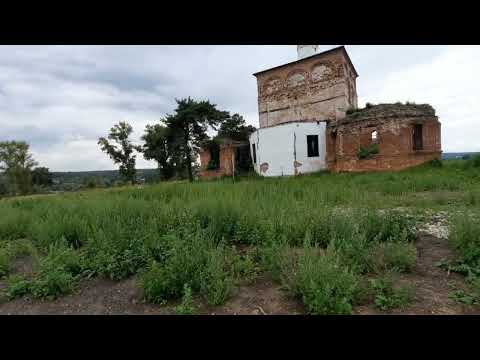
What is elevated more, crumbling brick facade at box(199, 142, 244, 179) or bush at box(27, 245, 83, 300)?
crumbling brick facade at box(199, 142, 244, 179)

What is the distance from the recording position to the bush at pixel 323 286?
1.86 metres

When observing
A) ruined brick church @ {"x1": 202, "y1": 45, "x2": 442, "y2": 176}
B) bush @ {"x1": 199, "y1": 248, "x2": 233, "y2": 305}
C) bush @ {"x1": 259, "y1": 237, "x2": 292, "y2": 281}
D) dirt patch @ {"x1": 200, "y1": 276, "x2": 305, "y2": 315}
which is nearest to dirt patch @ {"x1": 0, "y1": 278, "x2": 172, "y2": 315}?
bush @ {"x1": 199, "y1": 248, "x2": 233, "y2": 305}

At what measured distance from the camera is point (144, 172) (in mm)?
39156

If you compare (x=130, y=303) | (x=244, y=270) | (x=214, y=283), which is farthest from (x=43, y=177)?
(x=214, y=283)

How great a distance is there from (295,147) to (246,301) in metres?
15.7

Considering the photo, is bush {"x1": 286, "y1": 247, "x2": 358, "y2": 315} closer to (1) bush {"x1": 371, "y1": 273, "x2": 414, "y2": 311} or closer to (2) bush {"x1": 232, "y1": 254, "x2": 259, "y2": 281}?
(1) bush {"x1": 371, "y1": 273, "x2": 414, "y2": 311}

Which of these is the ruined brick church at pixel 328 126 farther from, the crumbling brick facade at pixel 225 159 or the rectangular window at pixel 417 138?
the crumbling brick facade at pixel 225 159

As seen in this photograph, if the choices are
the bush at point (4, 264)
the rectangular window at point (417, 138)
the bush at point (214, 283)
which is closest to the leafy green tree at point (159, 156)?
the rectangular window at point (417, 138)

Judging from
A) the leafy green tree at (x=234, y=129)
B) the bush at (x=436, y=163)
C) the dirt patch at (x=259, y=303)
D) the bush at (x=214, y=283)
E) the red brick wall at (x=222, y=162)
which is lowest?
the dirt patch at (x=259, y=303)

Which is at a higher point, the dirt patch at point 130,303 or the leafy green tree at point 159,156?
the leafy green tree at point 159,156

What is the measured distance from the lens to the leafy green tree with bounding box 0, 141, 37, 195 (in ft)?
111

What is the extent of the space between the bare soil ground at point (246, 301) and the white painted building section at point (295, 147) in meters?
14.5

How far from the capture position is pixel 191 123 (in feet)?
67.1
